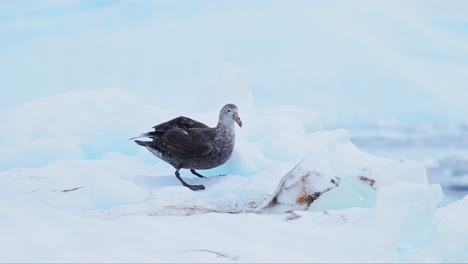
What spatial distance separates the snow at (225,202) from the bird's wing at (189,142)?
0.29 m

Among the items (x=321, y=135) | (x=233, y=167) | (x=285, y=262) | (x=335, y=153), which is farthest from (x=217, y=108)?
(x=285, y=262)

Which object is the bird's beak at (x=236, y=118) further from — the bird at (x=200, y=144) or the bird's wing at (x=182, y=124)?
the bird's wing at (x=182, y=124)

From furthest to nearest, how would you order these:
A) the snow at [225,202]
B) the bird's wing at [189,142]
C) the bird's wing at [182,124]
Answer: the bird's wing at [182,124] → the bird's wing at [189,142] → the snow at [225,202]

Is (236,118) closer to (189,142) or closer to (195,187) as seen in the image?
(189,142)

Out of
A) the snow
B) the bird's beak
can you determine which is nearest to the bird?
the bird's beak

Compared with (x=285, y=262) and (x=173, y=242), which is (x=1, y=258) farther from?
(x=285, y=262)

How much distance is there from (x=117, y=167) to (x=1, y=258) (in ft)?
11.1

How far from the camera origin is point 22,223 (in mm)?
4621

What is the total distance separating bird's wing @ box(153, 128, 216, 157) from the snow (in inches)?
11.3

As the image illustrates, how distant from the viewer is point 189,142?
659cm

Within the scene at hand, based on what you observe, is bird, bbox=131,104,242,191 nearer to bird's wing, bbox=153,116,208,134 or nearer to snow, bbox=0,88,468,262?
bird's wing, bbox=153,116,208,134

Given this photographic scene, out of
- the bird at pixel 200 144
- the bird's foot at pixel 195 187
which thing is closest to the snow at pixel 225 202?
the bird's foot at pixel 195 187

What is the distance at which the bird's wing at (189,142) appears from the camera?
6566 mm

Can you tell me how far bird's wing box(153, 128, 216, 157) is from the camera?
657cm
